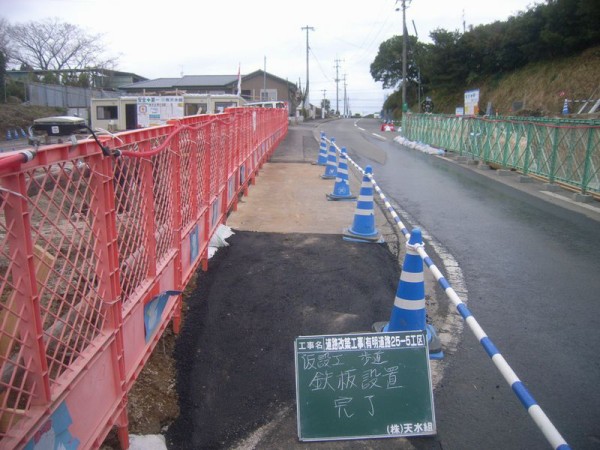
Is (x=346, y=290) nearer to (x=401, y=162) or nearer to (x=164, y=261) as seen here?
(x=164, y=261)

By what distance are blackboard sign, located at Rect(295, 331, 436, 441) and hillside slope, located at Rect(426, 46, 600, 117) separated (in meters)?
28.6

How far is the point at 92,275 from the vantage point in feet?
11.0

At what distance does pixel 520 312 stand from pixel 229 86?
169 feet

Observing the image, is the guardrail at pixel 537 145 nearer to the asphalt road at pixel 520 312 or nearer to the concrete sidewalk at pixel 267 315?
the asphalt road at pixel 520 312

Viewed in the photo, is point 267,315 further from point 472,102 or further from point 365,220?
point 472,102

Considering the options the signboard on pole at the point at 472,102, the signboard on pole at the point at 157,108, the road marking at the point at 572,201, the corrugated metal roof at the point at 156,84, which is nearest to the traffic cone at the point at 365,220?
the road marking at the point at 572,201

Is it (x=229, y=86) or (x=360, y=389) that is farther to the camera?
(x=229, y=86)

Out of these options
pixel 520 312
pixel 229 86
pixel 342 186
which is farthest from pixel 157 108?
pixel 229 86

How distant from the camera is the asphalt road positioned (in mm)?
3264

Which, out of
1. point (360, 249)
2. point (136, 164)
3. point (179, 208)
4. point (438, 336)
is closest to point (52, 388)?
point (136, 164)

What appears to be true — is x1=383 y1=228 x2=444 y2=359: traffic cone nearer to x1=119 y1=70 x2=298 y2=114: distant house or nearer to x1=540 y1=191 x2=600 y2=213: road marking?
x1=540 y1=191 x2=600 y2=213: road marking

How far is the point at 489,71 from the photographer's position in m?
42.6

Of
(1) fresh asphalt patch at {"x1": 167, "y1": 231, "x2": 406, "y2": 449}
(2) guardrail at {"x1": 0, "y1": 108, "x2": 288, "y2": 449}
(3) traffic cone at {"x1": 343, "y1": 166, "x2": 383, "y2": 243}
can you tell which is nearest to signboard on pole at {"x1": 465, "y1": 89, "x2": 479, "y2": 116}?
(3) traffic cone at {"x1": 343, "y1": 166, "x2": 383, "y2": 243}

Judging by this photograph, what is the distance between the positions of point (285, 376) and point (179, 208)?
171 cm
